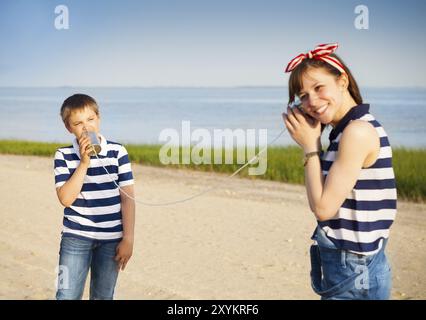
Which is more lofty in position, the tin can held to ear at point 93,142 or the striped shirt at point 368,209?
the tin can held to ear at point 93,142

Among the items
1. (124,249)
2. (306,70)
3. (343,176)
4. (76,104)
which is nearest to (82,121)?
(76,104)

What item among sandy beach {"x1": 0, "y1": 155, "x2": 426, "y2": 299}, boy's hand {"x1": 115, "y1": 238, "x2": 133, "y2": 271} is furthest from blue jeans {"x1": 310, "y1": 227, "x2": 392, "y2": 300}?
sandy beach {"x1": 0, "y1": 155, "x2": 426, "y2": 299}

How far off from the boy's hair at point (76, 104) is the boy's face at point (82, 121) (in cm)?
2

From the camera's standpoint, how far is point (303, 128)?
8.16 ft

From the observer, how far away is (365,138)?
2.36 m

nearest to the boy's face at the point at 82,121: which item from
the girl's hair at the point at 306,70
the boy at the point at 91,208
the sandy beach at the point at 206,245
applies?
the boy at the point at 91,208

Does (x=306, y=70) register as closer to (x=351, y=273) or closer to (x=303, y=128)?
(x=303, y=128)

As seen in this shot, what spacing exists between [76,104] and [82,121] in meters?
0.11

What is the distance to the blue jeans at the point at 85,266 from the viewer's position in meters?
3.29

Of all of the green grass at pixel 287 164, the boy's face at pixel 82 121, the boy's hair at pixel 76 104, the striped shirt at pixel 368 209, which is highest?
the boy's hair at pixel 76 104

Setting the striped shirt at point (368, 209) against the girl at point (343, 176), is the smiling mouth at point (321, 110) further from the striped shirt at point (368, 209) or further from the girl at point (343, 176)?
the striped shirt at point (368, 209)

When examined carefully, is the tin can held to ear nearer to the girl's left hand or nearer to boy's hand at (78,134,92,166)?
boy's hand at (78,134,92,166)

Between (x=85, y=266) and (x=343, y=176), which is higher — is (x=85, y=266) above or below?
below
